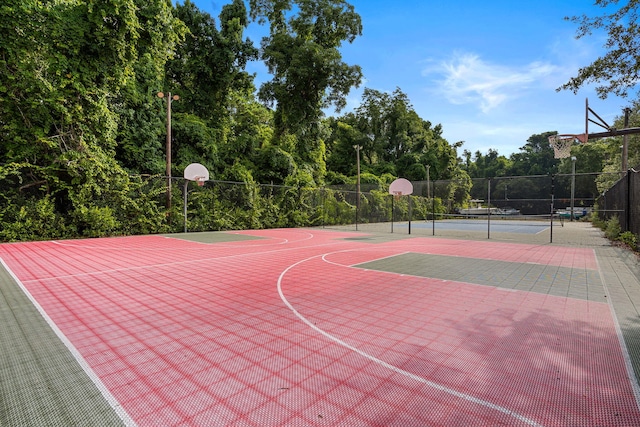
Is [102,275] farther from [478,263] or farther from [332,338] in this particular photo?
[478,263]

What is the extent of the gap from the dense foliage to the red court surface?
6.96 meters

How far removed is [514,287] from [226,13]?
73.4 ft

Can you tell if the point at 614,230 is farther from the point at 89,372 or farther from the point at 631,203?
the point at 89,372

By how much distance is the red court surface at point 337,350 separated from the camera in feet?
6.62

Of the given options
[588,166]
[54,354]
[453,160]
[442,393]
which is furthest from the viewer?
[588,166]

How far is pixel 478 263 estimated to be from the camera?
23.4 ft

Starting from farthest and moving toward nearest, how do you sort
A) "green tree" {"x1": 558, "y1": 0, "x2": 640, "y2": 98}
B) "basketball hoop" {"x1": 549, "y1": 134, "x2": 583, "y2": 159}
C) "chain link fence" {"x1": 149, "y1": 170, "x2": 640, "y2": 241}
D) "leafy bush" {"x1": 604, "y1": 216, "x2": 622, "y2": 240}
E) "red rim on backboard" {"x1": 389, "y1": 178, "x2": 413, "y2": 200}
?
1. "red rim on backboard" {"x1": 389, "y1": 178, "x2": 413, "y2": 200}
2. "chain link fence" {"x1": 149, "y1": 170, "x2": 640, "y2": 241}
3. "leafy bush" {"x1": 604, "y1": 216, "x2": 622, "y2": 240}
4. "basketball hoop" {"x1": 549, "y1": 134, "x2": 583, "y2": 159}
5. "green tree" {"x1": 558, "y1": 0, "x2": 640, "y2": 98}

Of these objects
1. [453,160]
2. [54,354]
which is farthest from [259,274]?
[453,160]

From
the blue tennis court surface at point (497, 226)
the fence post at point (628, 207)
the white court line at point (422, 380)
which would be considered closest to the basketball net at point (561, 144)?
the fence post at point (628, 207)

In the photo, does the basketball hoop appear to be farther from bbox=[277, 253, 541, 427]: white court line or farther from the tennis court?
bbox=[277, 253, 541, 427]: white court line

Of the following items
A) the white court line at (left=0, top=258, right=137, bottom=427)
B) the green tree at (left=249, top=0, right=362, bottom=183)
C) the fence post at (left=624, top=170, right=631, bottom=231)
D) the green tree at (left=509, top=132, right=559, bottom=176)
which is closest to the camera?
the white court line at (left=0, top=258, right=137, bottom=427)

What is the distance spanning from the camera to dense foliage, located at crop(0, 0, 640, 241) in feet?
34.9

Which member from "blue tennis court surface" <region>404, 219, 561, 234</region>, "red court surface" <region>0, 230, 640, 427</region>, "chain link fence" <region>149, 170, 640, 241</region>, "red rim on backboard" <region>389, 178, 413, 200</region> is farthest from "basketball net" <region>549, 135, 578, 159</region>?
"red court surface" <region>0, 230, 640, 427</region>

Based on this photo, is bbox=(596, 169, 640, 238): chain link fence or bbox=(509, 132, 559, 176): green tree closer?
bbox=(596, 169, 640, 238): chain link fence
